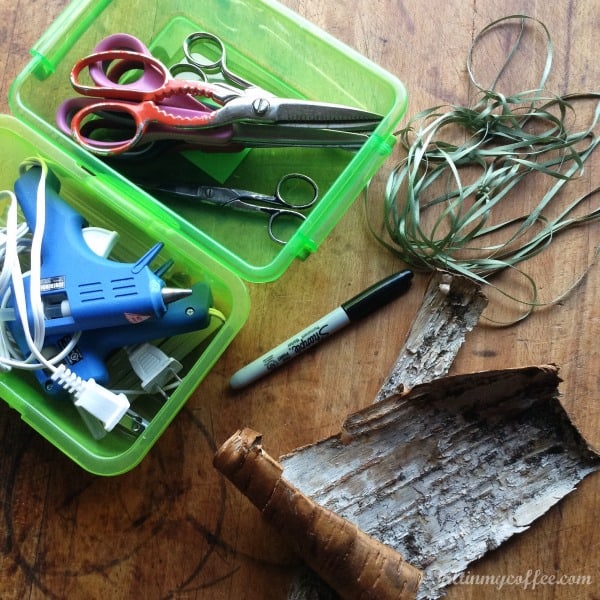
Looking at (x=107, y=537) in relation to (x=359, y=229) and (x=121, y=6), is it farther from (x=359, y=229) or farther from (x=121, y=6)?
(x=121, y=6)

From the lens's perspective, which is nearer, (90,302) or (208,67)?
(90,302)

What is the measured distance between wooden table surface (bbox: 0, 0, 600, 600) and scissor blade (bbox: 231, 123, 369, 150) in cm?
9

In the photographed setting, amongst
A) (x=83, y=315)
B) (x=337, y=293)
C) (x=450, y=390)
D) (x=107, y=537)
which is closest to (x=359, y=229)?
(x=337, y=293)

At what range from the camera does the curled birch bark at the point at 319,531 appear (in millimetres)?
650

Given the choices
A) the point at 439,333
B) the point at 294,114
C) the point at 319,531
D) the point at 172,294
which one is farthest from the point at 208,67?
the point at 319,531

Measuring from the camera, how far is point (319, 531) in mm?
653

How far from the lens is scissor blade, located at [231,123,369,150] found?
718 millimetres

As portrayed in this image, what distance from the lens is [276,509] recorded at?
66 centimetres

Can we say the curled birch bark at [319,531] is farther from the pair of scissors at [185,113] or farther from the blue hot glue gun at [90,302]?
the pair of scissors at [185,113]

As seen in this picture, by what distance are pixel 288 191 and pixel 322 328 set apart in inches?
6.1

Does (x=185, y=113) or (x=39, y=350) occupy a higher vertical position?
(x=185, y=113)

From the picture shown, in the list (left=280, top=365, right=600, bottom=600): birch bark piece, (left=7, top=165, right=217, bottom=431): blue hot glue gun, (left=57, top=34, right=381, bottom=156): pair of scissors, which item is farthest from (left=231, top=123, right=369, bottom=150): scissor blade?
(left=280, top=365, right=600, bottom=600): birch bark piece

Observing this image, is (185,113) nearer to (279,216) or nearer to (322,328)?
(279,216)

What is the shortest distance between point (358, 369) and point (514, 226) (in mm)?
228
